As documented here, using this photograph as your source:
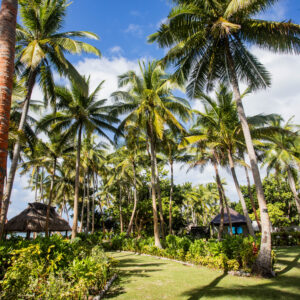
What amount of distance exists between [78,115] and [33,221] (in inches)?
401

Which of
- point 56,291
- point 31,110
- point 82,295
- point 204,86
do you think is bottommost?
point 82,295

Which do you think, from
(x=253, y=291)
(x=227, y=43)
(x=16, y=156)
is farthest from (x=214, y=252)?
(x=16, y=156)

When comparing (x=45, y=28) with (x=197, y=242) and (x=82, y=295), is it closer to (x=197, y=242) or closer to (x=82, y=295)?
(x=82, y=295)

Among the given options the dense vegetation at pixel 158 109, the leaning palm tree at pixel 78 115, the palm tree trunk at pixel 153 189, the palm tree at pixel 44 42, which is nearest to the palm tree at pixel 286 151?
the dense vegetation at pixel 158 109

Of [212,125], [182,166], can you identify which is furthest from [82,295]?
[182,166]

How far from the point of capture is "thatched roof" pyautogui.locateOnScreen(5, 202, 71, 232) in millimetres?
18516

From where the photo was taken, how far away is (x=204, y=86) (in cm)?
1234

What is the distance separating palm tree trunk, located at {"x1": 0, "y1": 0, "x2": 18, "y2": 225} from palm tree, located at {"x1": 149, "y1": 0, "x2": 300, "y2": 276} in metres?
6.72

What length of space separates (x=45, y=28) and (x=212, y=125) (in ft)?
38.7

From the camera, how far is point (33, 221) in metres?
19.1

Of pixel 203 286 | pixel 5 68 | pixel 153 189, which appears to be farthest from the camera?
pixel 153 189

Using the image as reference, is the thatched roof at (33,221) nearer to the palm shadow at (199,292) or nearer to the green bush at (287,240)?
the palm shadow at (199,292)

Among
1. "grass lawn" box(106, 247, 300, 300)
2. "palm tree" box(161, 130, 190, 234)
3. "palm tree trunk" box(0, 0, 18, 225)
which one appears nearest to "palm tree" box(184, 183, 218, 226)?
"palm tree" box(161, 130, 190, 234)

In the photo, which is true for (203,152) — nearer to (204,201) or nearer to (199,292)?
(199,292)
